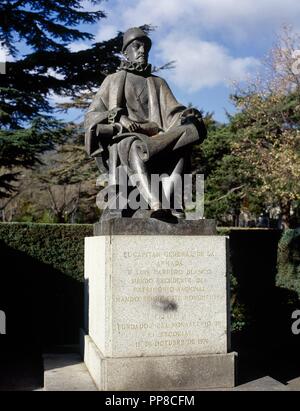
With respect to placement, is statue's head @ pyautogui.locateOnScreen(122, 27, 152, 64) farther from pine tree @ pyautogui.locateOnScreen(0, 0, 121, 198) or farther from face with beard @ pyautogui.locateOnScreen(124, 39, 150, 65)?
pine tree @ pyautogui.locateOnScreen(0, 0, 121, 198)

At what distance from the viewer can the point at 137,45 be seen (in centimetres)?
662

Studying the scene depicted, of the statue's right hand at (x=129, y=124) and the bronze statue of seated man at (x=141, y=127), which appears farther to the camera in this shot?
the statue's right hand at (x=129, y=124)

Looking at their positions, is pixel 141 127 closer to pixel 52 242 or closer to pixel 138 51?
pixel 138 51

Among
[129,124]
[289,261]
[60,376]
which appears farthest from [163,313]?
[289,261]

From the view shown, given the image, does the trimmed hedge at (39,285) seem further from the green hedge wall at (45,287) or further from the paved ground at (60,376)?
the paved ground at (60,376)

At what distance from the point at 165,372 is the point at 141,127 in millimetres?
2734

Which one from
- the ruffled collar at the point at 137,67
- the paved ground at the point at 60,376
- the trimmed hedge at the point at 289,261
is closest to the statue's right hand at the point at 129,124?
the ruffled collar at the point at 137,67

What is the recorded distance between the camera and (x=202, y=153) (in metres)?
28.9

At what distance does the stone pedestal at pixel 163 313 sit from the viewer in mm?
5199

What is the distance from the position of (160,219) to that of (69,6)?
14589 millimetres

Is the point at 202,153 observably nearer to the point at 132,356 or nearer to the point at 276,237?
the point at 276,237

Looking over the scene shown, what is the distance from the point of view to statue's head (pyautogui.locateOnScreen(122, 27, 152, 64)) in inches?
260

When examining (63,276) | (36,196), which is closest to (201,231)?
(63,276)

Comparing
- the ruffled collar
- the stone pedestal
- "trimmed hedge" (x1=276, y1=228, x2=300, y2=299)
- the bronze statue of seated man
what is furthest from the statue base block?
"trimmed hedge" (x1=276, y1=228, x2=300, y2=299)
